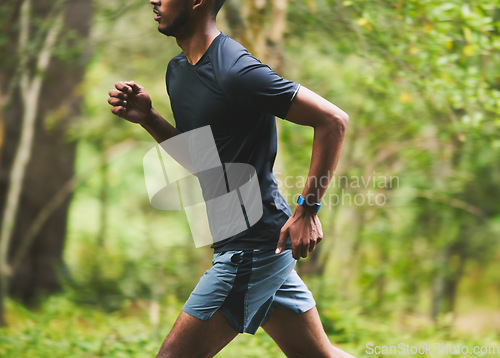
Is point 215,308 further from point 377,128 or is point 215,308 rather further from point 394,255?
point 394,255

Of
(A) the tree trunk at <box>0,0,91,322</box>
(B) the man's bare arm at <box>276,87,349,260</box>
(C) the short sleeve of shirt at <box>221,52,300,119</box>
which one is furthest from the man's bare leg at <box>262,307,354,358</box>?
(A) the tree trunk at <box>0,0,91,322</box>

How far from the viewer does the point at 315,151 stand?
252cm

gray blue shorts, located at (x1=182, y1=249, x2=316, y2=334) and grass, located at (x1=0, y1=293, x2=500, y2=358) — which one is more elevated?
gray blue shorts, located at (x1=182, y1=249, x2=316, y2=334)

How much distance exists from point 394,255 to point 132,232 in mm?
9496

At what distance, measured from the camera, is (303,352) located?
2.93m

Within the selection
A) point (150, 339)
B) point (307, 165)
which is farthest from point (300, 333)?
point (307, 165)

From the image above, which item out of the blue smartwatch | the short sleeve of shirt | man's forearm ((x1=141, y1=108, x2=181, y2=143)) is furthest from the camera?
man's forearm ((x1=141, y1=108, x2=181, y2=143))

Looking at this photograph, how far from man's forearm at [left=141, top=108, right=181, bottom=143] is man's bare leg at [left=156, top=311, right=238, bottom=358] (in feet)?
3.19

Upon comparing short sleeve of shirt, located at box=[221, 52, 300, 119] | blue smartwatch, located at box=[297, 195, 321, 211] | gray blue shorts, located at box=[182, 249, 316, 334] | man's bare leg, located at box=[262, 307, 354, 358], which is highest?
short sleeve of shirt, located at box=[221, 52, 300, 119]

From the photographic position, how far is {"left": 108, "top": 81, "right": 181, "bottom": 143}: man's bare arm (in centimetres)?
286

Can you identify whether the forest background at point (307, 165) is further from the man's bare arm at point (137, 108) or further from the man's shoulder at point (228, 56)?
the man's shoulder at point (228, 56)

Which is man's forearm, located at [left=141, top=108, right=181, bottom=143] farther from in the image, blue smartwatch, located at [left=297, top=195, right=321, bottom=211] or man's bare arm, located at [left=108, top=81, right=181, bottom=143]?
blue smartwatch, located at [left=297, top=195, right=321, bottom=211]

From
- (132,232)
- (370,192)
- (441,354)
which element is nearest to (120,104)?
(441,354)

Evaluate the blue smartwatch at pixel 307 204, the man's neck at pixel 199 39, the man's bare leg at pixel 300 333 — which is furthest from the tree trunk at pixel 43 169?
the blue smartwatch at pixel 307 204
